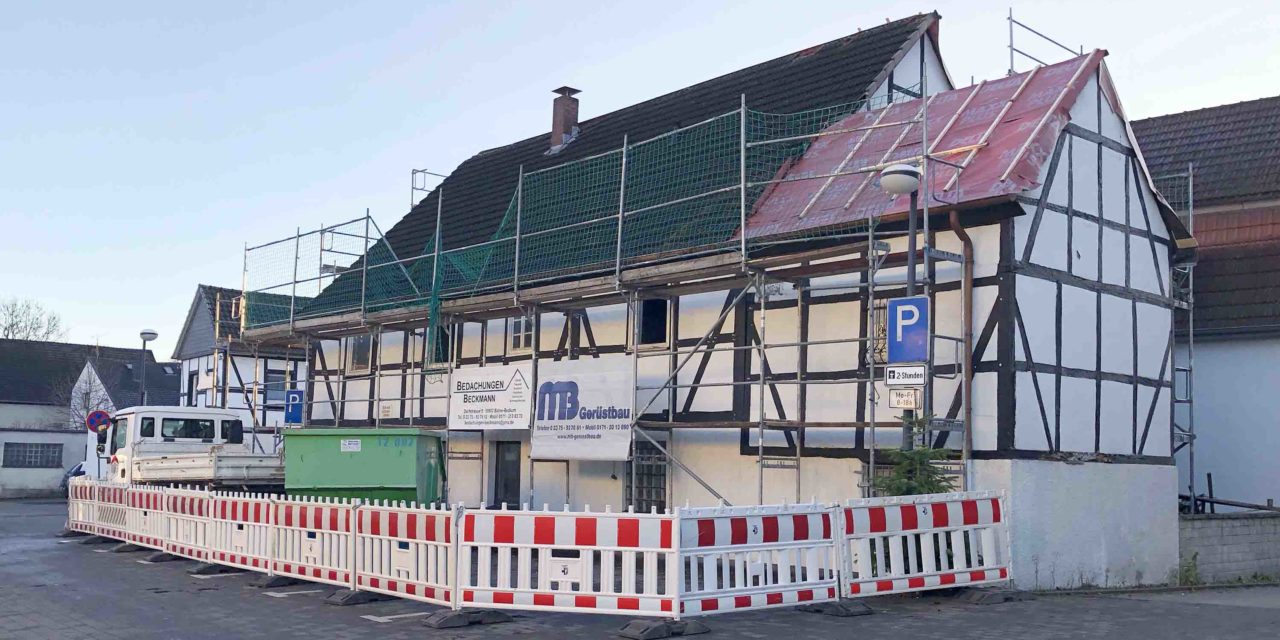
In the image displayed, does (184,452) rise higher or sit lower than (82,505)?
higher

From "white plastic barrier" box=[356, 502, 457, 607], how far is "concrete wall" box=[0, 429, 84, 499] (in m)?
36.2

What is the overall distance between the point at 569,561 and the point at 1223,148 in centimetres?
2003

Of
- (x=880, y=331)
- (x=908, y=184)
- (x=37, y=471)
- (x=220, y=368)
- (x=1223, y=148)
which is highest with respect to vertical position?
(x=1223, y=148)

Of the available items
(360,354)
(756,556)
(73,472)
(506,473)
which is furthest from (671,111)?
(73,472)

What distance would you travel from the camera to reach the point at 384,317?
2281 centimetres

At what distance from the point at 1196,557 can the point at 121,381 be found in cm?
5502

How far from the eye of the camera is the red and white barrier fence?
34.3 ft

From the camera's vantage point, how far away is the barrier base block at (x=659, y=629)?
9.98 m

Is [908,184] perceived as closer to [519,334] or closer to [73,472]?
[519,334]

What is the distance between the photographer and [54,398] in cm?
5569

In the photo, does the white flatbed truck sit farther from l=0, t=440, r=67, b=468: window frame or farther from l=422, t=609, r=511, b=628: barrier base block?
l=0, t=440, r=67, b=468: window frame

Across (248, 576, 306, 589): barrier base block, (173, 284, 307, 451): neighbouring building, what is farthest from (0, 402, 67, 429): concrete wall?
(248, 576, 306, 589): barrier base block

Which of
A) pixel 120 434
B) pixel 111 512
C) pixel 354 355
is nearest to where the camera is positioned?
pixel 111 512

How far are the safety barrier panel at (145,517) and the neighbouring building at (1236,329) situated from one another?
1634 cm
